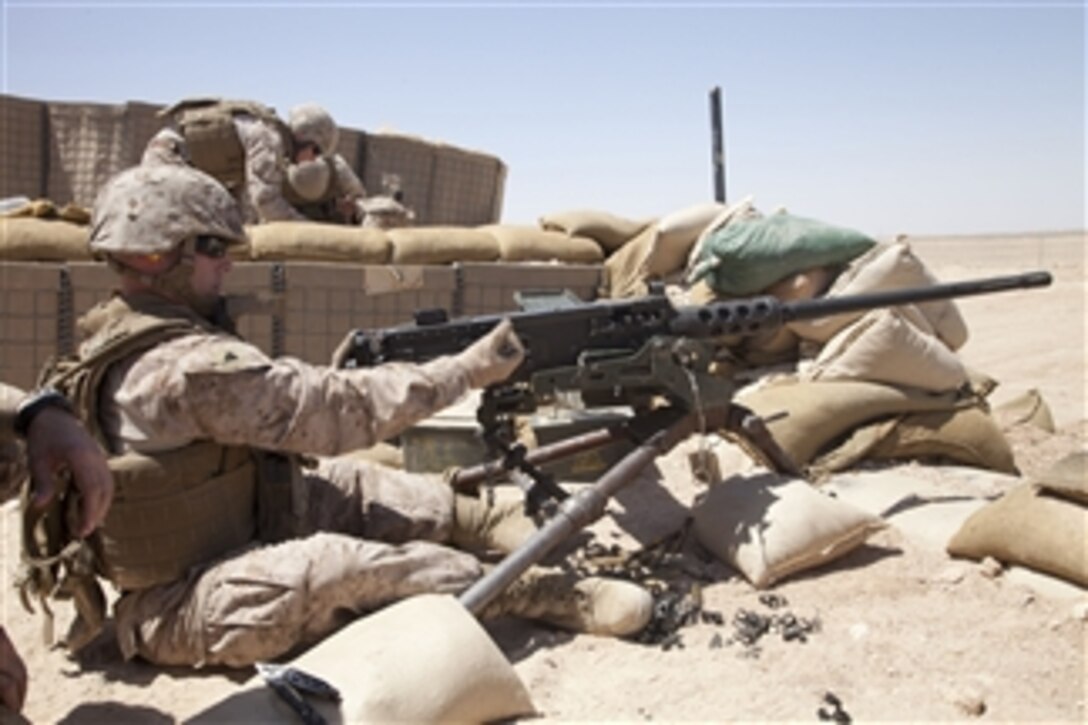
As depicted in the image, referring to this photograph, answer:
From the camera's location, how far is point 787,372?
592cm

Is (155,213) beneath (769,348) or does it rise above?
above

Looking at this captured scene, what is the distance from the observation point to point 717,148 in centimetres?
1020

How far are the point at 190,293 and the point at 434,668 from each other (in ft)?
4.37

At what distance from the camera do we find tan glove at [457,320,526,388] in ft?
10.8

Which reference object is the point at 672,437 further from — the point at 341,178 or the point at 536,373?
the point at 341,178

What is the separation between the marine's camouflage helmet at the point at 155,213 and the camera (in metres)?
2.91

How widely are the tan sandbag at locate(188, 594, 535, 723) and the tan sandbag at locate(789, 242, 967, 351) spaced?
3.23 m

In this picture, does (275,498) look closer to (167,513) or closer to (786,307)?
(167,513)

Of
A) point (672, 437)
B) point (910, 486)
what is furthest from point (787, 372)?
point (672, 437)

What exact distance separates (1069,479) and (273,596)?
2.82 meters

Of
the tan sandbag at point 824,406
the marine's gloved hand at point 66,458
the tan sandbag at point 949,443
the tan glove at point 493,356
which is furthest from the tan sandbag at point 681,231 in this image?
the marine's gloved hand at point 66,458

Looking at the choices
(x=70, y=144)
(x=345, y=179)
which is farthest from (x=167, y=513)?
(x=70, y=144)

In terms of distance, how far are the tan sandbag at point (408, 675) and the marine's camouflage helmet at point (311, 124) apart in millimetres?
5350

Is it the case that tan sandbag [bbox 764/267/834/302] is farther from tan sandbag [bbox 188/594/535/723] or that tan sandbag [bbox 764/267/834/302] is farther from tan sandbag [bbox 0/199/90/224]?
tan sandbag [bbox 0/199/90/224]
